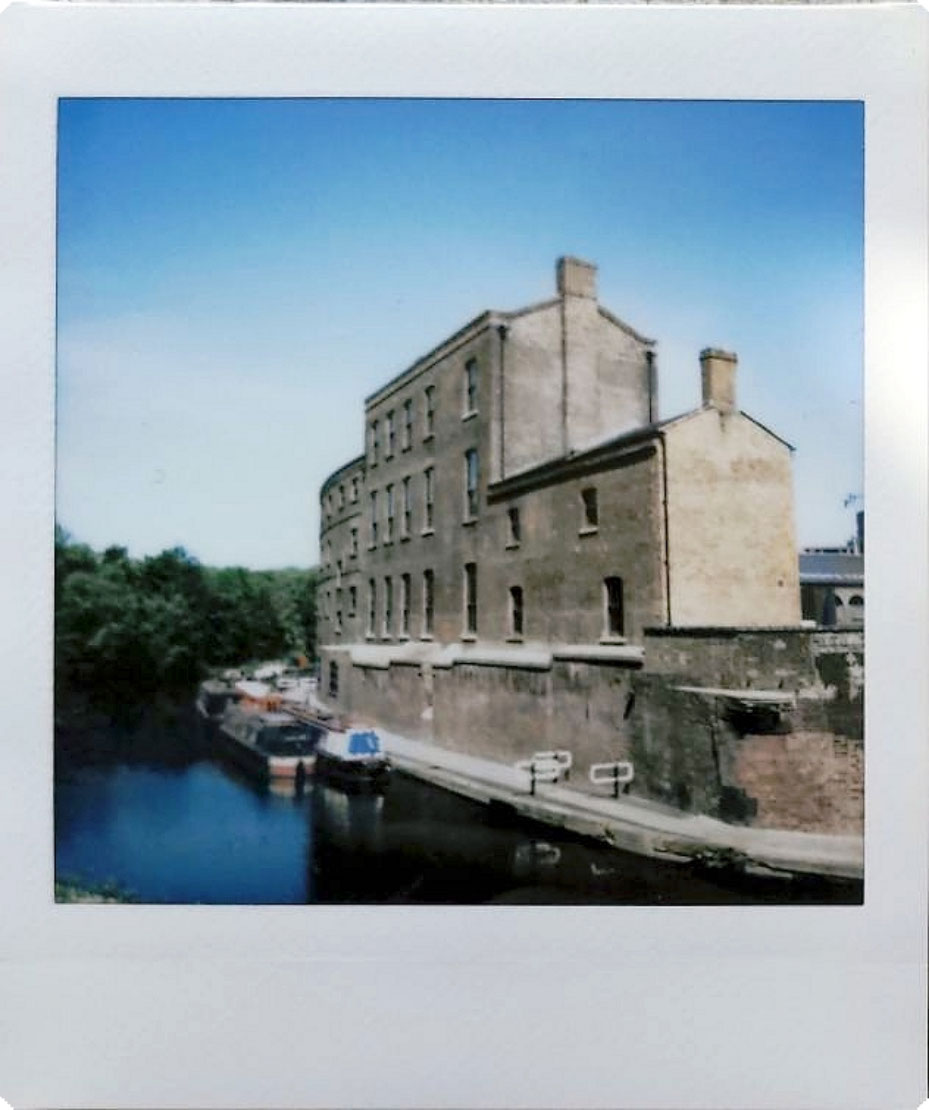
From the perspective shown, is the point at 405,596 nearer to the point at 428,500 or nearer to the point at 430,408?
the point at 428,500

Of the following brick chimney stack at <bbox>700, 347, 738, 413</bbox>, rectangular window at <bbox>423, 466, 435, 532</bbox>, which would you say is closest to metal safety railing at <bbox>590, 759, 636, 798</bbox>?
rectangular window at <bbox>423, 466, 435, 532</bbox>

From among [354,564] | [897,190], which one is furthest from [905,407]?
[354,564]

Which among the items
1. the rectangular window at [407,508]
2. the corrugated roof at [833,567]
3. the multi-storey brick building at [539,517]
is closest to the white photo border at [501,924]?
the corrugated roof at [833,567]

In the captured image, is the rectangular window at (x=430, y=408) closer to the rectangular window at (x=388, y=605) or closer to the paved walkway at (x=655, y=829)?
the rectangular window at (x=388, y=605)

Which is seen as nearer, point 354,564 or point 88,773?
point 88,773

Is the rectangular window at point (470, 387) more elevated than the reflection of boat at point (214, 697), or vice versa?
the rectangular window at point (470, 387)

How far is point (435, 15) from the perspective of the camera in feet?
14.4

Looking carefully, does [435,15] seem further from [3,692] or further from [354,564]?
[3,692]

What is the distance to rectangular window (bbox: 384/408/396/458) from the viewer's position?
476cm

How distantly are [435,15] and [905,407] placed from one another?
9.34 ft

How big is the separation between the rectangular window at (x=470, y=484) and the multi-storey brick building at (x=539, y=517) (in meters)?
0.01

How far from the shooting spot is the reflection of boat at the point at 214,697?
4.80 meters

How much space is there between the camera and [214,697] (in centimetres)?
481

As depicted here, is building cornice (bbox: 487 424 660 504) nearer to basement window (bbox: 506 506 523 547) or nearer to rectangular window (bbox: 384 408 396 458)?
basement window (bbox: 506 506 523 547)
